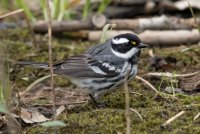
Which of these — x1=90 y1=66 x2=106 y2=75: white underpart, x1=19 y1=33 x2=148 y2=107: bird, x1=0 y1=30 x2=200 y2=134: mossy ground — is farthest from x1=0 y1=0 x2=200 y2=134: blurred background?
x1=90 y1=66 x2=106 y2=75: white underpart

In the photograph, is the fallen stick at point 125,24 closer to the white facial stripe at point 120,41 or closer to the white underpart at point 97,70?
the white facial stripe at point 120,41

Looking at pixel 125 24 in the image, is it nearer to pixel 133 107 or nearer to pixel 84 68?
pixel 84 68

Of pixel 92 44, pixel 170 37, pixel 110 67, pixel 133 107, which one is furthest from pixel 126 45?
pixel 92 44

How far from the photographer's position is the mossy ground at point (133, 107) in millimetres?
4363

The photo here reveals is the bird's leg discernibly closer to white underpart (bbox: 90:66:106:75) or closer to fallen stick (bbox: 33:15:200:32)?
white underpart (bbox: 90:66:106:75)

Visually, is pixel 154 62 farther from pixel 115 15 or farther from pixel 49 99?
pixel 115 15

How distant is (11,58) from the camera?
7172mm

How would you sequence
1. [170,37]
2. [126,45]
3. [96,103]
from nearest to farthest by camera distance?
[96,103]
[126,45]
[170,37]

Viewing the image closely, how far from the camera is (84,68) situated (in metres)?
5.61

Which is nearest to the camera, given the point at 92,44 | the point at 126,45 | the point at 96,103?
the point at 96,103

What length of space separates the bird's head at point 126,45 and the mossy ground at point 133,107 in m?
0.40

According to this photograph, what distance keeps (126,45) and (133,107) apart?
836 millimetres

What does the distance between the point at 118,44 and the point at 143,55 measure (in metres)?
1.52

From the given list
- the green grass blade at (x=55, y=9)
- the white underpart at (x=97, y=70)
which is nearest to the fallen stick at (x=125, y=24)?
the green grass blade at (x=55, y=9)
